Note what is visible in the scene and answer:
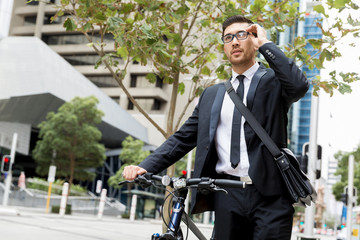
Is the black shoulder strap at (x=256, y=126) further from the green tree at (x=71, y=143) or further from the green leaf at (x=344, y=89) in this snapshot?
the green tree at (x=71, y=143)

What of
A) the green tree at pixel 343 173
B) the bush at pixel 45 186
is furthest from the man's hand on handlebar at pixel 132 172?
the green tree at pixel 343 173

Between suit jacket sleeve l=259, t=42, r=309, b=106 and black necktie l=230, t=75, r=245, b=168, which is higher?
suit jacket sleeve l=259, t=42, r=309, b=106

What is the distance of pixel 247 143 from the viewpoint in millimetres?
2439

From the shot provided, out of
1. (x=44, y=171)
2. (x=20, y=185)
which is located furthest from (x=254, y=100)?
(x=44, y=171)

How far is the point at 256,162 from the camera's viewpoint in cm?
236

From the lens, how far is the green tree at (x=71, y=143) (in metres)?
35.8

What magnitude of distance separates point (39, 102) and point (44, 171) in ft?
31.9

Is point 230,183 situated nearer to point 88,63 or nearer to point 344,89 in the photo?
point 344,89

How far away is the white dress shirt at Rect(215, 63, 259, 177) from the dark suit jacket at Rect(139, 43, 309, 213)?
29 mm

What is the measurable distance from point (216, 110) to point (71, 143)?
34.6 metres

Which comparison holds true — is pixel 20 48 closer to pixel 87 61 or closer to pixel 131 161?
pixel 131 161

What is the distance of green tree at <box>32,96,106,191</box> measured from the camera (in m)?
35.8

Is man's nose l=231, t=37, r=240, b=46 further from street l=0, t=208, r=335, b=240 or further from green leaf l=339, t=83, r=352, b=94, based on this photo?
street l=0, t=208, r=335, b=240

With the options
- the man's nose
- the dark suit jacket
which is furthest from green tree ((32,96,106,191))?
the man's nose
